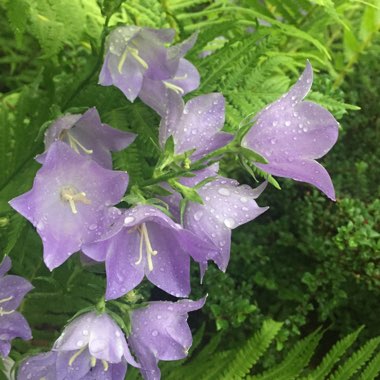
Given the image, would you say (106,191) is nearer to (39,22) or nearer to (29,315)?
(39,22)

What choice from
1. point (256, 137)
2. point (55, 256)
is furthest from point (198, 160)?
point (55, 256)

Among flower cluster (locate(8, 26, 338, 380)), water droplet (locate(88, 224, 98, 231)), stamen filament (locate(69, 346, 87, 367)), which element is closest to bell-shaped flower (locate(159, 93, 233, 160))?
flower cluster (locate(8, 26, 338, 380))

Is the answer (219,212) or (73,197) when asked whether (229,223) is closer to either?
(219,212)

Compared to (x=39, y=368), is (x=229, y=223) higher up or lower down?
higher up

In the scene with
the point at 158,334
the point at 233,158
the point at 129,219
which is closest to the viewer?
the point at 129,219

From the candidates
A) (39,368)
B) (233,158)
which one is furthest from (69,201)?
(233,158)

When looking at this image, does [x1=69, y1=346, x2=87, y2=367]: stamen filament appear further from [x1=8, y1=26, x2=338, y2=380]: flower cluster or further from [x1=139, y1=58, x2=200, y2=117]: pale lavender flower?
[x1=139, y1=58, x2=200, y2=117]: pale lavender flower
